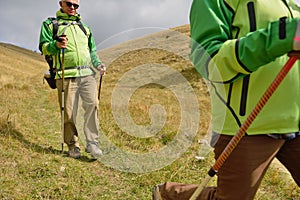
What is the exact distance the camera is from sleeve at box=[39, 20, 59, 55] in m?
5.60

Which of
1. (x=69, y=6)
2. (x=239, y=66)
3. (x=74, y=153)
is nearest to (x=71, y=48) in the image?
(x=69, y=6)

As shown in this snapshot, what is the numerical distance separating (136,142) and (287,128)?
433cm

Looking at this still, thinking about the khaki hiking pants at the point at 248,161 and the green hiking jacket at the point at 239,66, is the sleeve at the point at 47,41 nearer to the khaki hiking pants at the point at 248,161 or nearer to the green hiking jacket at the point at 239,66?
the green hiking jacket at the point at 239,66

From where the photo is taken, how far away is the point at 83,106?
5.92 m

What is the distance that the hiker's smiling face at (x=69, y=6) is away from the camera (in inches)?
224

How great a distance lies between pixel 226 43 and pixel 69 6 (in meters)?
4.27

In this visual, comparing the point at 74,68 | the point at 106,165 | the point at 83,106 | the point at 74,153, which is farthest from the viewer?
the point at 83,106

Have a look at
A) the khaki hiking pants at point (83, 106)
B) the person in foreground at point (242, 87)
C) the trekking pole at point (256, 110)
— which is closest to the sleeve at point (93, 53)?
the khaki hiking pants at point (83, 106)

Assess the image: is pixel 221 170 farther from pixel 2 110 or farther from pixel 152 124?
pixel 2 110

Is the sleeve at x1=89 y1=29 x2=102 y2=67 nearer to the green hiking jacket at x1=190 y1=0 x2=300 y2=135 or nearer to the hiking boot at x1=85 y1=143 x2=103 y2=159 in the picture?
the hiking boot at x1=85 y1=143 x2=103 y2=159

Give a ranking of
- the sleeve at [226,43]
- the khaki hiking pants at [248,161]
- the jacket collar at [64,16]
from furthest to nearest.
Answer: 1. the jacket collar at [64,16]
2. the khaki hiking pants at [248,161]
3. the sleeve at [226,43]

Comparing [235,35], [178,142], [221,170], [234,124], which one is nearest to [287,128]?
[234,124]

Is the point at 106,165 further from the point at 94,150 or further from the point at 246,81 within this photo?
the point at 246,81

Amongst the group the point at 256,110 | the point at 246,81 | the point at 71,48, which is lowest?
the point at 71,48
